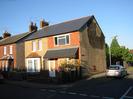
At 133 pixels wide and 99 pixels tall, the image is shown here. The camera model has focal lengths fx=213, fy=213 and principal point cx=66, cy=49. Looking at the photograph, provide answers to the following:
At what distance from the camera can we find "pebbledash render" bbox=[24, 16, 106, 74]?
3095 cm

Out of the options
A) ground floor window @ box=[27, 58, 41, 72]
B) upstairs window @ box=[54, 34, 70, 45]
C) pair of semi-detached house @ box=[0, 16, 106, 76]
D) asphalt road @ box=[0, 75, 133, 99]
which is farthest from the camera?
ground floor window @ box=[27, 58, 41, 72]

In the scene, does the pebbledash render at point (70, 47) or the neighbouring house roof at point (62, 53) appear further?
the pebbledash render at point (70, 47)

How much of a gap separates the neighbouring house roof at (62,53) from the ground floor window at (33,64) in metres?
3.07

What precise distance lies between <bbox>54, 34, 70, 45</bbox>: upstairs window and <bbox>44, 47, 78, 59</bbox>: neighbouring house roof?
1.11 meters

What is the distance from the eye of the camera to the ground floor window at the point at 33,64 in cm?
3682

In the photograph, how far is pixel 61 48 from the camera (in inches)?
1310

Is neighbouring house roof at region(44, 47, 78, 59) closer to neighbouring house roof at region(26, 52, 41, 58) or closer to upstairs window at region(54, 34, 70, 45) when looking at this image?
upstairs window at region(54, 34, 70, 45)

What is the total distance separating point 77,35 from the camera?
31.0 meters

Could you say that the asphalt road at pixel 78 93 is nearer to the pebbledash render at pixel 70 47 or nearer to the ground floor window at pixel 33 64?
the pebbledash render at pixel 70 47

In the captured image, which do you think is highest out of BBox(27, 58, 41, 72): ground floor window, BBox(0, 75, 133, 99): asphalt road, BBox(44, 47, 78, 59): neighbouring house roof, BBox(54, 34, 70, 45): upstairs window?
BBox(54, 34, 70, 45): upstairs window

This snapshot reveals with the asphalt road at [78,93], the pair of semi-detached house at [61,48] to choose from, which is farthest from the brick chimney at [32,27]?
the asphalt road at [78,93]

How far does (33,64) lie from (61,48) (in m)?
7.19

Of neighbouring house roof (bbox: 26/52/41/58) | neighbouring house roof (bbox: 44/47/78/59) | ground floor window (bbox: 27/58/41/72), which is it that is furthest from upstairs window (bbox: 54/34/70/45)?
ground floor window (bbox: 27/58/41/72)

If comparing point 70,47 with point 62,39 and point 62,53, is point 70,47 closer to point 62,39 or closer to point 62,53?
point 62,53
